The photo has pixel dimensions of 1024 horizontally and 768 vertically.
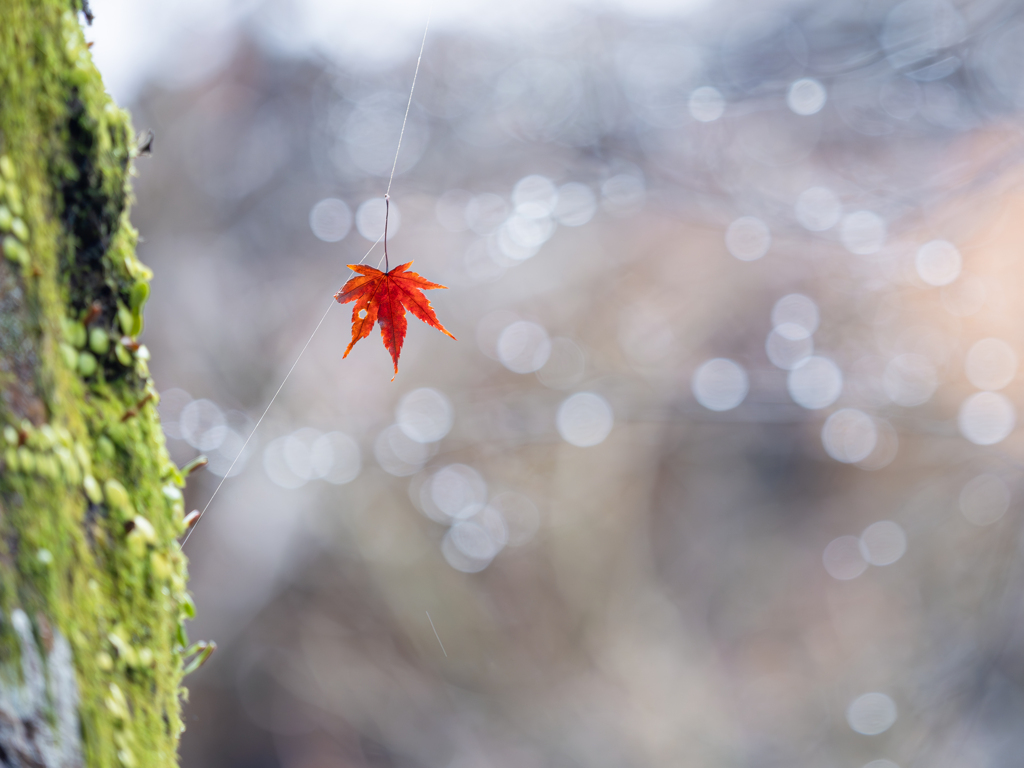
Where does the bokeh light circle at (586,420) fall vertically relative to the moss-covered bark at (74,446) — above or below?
above

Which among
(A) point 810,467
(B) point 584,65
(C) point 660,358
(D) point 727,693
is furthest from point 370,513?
(B) point 584,65

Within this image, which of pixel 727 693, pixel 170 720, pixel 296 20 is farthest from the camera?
pixel 296 20

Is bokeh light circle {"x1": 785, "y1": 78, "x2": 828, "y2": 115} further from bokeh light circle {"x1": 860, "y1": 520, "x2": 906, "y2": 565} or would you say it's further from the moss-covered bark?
the moss-covered bark

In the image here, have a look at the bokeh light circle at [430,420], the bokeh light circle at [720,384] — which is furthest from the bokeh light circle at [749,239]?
the bokeh light circle at [430,420]

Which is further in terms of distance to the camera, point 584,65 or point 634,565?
point 584,65

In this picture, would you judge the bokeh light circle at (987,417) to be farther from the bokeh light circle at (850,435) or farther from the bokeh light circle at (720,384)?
the bokeh light circle at (720,384)

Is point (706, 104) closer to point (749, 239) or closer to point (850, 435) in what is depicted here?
point (749, 239)

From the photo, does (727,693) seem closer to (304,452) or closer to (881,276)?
(881,276)
